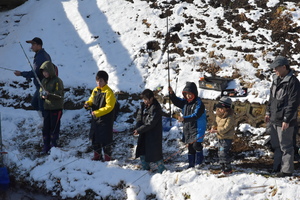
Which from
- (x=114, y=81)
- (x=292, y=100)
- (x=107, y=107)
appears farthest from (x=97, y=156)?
(x=292, y=100)

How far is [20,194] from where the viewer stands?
6.58 metres

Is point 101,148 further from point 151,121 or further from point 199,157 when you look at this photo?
point 199,157

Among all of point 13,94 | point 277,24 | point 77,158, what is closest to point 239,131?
point 77,158

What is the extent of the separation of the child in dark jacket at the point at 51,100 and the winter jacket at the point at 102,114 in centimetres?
84

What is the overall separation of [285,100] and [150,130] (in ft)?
7.12

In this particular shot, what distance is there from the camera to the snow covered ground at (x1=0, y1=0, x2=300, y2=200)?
5.86 meters

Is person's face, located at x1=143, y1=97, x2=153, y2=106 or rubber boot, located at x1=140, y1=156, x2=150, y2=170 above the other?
person's face, located at x1=143, y1=97, x2=153, y2=106

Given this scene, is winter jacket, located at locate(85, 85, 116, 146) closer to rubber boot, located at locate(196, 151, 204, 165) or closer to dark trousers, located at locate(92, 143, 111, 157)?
dark trousers, located at locate(92, 143, 111, 157)

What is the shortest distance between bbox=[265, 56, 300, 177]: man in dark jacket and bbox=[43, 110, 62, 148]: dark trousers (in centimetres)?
407

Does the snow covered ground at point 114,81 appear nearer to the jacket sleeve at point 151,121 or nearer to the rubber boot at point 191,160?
the rubber boot at point 191,160

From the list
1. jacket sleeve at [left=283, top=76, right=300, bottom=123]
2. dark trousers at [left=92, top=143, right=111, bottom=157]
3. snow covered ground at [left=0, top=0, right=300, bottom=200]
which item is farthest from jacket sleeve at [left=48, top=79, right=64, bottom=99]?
jacket sleeve at [left=283, top=76, right=300, bottom=123]

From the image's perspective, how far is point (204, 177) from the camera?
19.2 feet

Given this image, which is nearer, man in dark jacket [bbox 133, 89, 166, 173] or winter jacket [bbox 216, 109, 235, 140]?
winter jacket [bbox 216, 109, 235, 140]

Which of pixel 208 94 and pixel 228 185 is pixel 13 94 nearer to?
pixel 208 94
